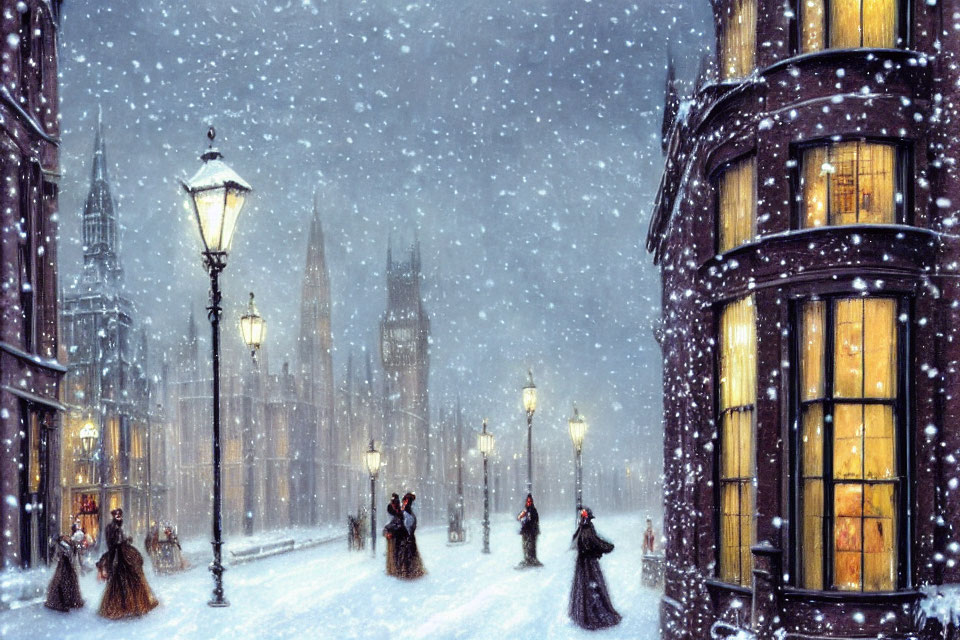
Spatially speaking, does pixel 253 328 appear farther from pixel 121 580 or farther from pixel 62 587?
pixel 62 587

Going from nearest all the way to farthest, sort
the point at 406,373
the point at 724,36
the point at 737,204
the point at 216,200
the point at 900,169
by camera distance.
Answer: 1. the point at 900,169
2. the point at 737,204
3. the point at 216,200
4. the point at 724,36
5. the point at 406,373

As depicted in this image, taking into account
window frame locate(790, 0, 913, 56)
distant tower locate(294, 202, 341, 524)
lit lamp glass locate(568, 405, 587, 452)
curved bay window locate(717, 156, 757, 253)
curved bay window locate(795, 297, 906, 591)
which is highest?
window frame locate(790, 0, 913, 56)

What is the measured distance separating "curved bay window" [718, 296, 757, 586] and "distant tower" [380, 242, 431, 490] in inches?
3226

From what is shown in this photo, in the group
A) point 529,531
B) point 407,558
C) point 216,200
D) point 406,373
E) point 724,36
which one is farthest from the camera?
point 406,373

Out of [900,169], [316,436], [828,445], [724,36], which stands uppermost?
[724,36]

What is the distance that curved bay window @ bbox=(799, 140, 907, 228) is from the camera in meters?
12.5

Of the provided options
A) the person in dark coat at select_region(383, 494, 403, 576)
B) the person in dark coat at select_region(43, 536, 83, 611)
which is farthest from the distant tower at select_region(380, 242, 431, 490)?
the person in dark coat at select_region(43, 536, 83, 611)

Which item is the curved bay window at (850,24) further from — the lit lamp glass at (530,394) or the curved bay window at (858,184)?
the lit lamp glass at (530,394)

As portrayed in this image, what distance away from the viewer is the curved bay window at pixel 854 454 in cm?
1223

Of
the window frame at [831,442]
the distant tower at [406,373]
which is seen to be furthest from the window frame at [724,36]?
the distant tower at [406,373]

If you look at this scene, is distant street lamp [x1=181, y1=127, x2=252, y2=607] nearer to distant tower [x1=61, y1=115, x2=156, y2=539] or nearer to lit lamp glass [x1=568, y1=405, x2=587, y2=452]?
lit lamp glass [x1=568, y1=405, x2=587, y2=452]

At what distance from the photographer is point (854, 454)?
486 inches

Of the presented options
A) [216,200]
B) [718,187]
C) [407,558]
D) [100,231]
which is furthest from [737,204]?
[100,231]

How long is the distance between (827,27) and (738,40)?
60.3 inches
